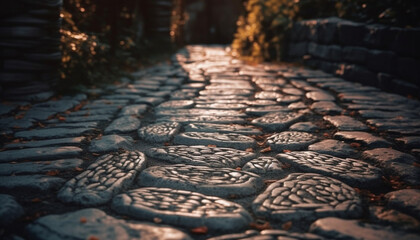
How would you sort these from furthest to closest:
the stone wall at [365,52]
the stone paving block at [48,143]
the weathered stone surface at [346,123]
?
1. the stone wall at [365,52]
2. the weathered stone surface at [346,123]
3. the stone paving block at [48,143]

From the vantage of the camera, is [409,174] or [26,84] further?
[26,84]

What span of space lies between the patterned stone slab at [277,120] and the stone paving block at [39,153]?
141 cm

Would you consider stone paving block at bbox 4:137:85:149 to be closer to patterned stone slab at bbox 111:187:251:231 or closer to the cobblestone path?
A: the cobblestone path

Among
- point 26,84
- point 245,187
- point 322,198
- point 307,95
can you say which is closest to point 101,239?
point 245,187

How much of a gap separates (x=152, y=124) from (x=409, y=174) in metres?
1.83

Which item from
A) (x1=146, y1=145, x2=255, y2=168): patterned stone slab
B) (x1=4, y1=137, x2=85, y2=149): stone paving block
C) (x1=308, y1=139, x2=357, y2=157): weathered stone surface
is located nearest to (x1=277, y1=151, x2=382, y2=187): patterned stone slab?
(x1=308, y1=139, x2=357, y2=157): weathered stone surface

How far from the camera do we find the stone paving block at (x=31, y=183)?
1.77 m

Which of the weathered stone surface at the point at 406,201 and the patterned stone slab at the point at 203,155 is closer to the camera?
the weathered stone surface at the point at 406,201

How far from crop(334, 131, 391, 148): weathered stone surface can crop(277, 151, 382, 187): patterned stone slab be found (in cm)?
41

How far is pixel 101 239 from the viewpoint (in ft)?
4.32

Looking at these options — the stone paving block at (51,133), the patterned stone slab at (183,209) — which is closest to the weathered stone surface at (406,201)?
the patterned stone slab at (183,209)

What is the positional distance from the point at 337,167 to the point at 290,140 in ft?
1.75

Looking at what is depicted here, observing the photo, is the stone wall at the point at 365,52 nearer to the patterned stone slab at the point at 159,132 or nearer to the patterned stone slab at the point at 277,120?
the patterned stone slab at the point at 277,120

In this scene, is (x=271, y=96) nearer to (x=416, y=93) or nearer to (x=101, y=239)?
(x=416, y=93)
